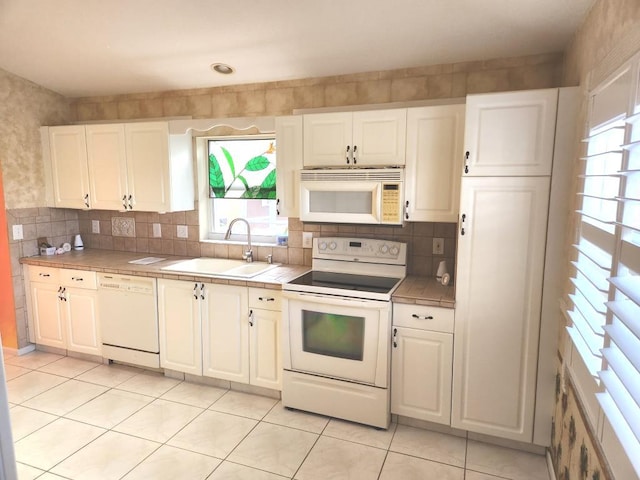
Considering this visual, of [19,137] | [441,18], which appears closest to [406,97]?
[441,18]

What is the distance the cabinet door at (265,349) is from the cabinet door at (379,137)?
1217 mm

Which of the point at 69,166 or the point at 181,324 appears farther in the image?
the point at 69,166

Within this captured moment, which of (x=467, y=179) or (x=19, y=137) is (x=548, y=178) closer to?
(x=467, y=179)

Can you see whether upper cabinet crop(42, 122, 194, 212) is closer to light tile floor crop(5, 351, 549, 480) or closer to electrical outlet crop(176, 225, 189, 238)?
electrical outlet crop(176, 225, 189, 238)

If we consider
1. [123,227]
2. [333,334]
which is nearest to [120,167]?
[123,227]

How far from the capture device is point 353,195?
9.39 ft

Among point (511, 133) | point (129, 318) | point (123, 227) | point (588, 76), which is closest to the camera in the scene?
point (588, 76)

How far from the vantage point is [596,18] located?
186 centimetres

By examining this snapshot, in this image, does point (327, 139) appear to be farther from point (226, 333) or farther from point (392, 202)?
point (226, 333)

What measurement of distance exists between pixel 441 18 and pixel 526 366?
6.50ft

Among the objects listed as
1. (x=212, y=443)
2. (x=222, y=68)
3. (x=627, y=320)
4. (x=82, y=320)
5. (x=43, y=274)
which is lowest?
(x=212, y=443)

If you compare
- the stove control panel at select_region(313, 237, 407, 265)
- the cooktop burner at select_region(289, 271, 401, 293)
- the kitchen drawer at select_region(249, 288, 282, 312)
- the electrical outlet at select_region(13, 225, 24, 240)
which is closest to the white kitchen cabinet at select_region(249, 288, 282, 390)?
the kitchen drawer at select_region(249, 288, 282, 312)

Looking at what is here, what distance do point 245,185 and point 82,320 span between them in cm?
180

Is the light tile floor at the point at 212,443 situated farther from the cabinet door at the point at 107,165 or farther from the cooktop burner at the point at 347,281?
the cabinet door at the point at 107,165
